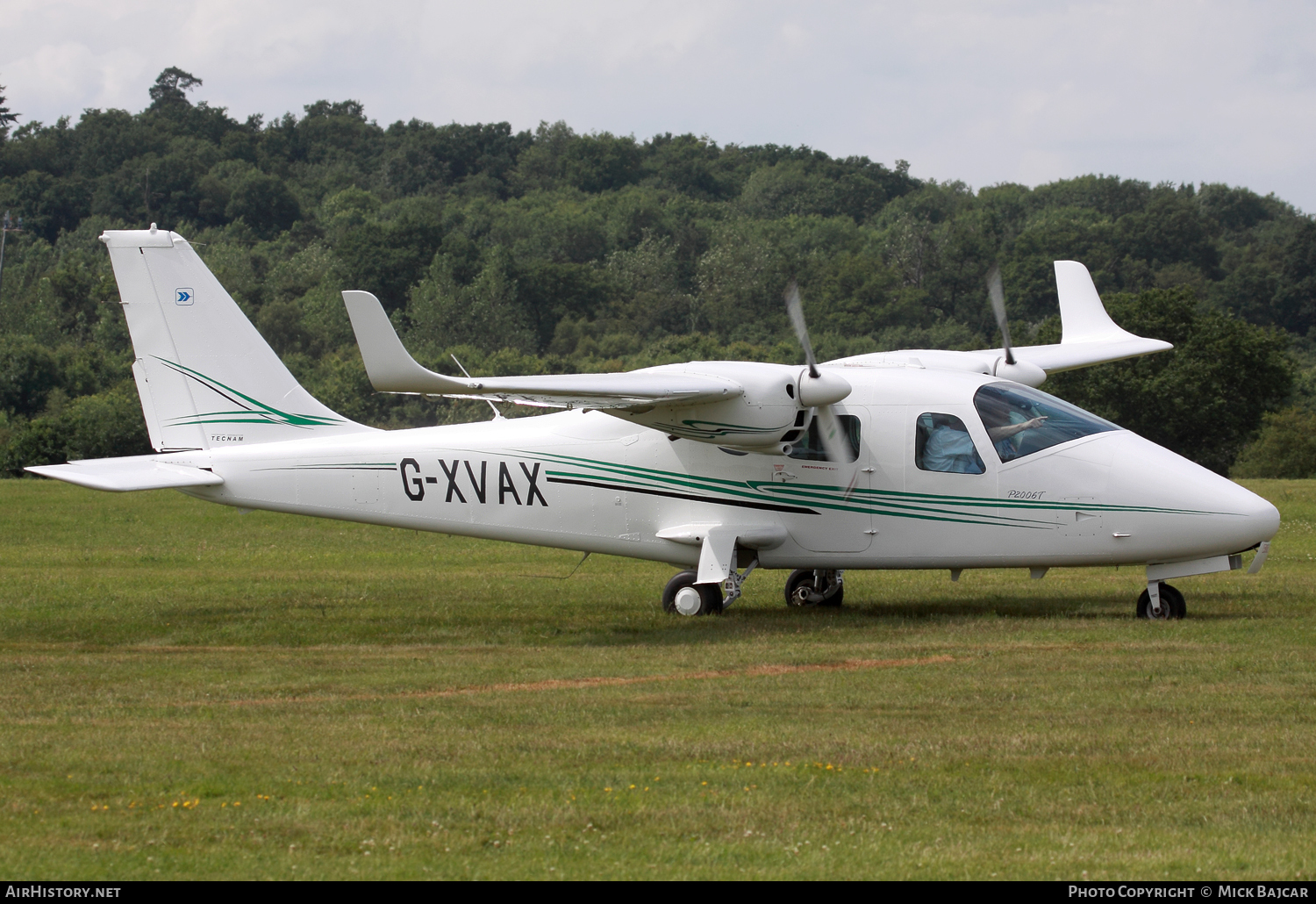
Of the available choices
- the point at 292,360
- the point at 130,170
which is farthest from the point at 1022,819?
the point at 130,170

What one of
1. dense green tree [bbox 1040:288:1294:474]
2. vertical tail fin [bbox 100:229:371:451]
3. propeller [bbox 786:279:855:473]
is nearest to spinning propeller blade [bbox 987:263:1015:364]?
propeller [bbox 786:279:855:473]

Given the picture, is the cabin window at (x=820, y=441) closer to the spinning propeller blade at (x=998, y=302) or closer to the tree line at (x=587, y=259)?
the spinning propeller blade at (x=998, y=302)

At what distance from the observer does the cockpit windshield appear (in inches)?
673

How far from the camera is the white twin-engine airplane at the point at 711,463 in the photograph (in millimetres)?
16516

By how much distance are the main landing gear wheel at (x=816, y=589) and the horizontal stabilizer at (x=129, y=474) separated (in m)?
7.63

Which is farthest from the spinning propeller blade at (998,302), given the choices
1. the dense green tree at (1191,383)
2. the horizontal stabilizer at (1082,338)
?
the dense green tree at (1191,383)

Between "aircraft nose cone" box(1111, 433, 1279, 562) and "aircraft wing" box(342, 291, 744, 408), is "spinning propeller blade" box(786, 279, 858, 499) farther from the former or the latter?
"aircraft nose cone" box(1111, 433, 1279, 562)

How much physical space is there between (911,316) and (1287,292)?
32527 millimetres

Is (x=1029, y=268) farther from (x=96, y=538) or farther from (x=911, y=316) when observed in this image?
(x=96, y=538)

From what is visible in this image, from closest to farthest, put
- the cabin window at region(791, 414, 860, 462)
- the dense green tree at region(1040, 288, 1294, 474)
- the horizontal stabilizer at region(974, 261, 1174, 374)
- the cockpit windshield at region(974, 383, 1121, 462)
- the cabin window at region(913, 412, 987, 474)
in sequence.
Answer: the cockpit windshield at region(974, 383, 1121, 462)
the cabin window at region(913, 412, 987, 474)
the cabin window at region(791, 414, 860, 462)
the horizontal stabilizer at region(974, 261, 1174, 374)
the dense green tree at region(1040, 288, 1294, 474)

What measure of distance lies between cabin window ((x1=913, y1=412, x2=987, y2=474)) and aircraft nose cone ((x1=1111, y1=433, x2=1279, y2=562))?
163 centimetres

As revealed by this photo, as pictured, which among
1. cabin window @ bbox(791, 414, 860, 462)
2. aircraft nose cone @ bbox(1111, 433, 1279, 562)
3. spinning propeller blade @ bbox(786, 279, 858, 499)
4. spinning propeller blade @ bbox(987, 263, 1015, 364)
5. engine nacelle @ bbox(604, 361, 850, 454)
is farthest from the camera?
spinning propeller blade @ bbox(987, 263, 1015, 364)

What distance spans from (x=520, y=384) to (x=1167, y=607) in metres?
7.77

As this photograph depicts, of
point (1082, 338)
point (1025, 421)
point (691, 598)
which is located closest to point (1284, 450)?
point (1082, 338)
